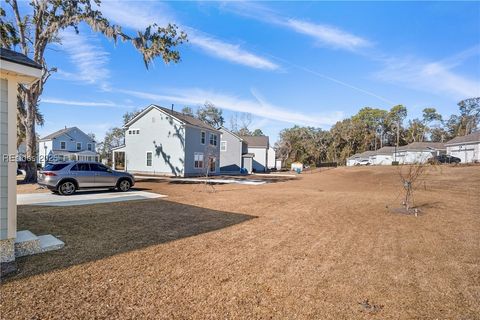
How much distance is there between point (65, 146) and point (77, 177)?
134ft

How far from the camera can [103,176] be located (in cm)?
1336

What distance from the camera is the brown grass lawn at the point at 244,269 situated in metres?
3.12

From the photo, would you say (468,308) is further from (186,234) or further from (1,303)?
(1,303)

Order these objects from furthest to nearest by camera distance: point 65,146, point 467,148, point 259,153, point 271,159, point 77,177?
1. point 271,159
2. point 259,153
3. point 65,146
4. point 467,148
5. point 77,177

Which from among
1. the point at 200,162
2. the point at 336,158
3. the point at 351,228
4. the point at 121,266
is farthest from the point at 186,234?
the point at 336,158

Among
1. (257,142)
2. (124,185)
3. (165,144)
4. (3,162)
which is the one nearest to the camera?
(3,162)

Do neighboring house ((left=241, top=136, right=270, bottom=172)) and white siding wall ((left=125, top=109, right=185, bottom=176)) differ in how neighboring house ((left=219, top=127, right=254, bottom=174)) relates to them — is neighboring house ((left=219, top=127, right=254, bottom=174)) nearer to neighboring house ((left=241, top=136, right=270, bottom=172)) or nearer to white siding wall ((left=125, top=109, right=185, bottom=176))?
neighboring house ((left=241, top=136, right=270, bottom=172))

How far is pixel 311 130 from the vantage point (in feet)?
251

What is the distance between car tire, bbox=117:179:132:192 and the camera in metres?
14.0

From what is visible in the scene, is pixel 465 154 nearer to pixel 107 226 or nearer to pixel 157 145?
pixel 157 145

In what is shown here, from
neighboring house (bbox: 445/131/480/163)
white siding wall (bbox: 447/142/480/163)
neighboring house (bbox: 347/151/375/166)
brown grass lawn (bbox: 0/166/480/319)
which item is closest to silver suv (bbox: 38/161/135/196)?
brown grass lawn (bbox: 0/166/480/319)

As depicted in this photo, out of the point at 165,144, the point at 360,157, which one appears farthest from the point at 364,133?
the point at 165,144

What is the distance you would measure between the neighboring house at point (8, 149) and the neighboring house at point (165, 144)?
72.4 feet

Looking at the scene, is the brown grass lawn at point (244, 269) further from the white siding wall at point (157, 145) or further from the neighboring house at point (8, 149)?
the white siding wall at point (157, 145)
